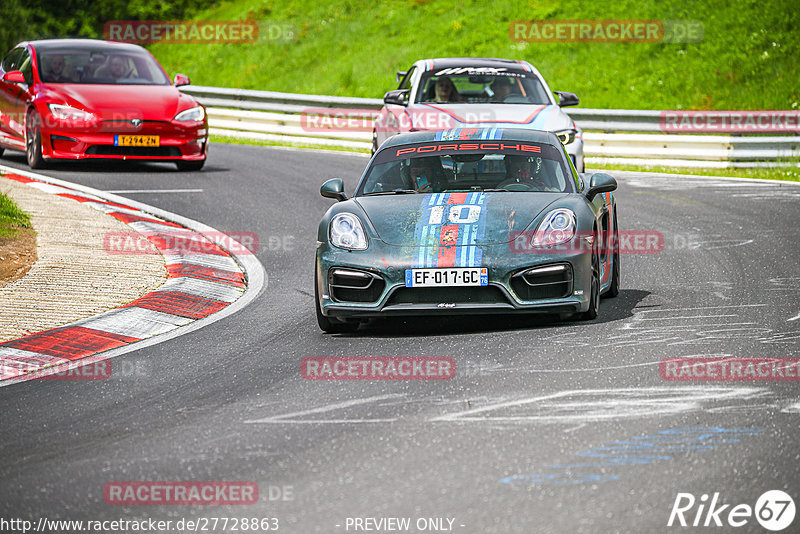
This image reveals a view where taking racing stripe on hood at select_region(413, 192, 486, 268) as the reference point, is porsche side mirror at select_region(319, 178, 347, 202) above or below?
above

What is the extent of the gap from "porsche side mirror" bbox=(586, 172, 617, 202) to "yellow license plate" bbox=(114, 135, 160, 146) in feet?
29.4

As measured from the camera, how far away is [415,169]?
29.7ft

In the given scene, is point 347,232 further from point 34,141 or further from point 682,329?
point 34,141

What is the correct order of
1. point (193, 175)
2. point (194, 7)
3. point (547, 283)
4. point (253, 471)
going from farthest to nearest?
point (194, 7) < point (193, 175) < point (547, 283) < point (253, 471)

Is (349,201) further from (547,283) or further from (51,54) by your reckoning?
(51,54)

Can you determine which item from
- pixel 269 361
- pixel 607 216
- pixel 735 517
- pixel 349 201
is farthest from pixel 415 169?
pixel 735 517

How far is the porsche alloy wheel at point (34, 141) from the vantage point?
656 inches

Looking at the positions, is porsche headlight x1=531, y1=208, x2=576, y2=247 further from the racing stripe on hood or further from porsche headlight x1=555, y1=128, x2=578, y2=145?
porsche headlight x1=555, y1=128, x2=578, y2=145

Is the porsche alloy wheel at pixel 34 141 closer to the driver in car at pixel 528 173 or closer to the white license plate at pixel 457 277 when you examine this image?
the driver in car at pixel 528 173

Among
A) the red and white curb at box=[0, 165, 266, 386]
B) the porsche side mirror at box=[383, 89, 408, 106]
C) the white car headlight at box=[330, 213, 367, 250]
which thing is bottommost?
the red and white curb at box=[0, 165, 266, 386]

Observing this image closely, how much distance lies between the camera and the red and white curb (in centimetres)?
751

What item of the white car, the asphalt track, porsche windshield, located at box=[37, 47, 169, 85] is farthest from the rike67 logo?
porsche windshield, located at box=[37, 47, 169, 85]

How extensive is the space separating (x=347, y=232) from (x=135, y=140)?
28.9 feet

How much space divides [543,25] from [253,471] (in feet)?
81.5
